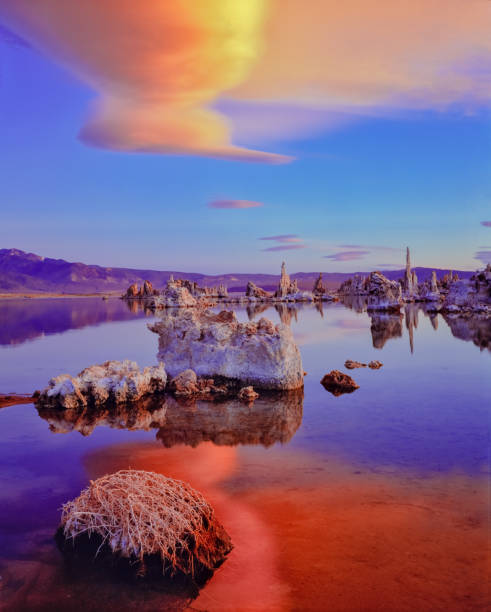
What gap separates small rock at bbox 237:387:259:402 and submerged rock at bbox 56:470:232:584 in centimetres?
816

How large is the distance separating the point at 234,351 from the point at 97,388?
15.2 feet

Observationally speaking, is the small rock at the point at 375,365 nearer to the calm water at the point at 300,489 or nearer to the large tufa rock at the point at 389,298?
the calm water at the point at 300,489

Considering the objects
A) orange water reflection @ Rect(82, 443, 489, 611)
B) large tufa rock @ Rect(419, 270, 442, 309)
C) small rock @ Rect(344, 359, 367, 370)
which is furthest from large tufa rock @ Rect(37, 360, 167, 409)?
large tufa rock @ Rect(419, 270, 442, 309)

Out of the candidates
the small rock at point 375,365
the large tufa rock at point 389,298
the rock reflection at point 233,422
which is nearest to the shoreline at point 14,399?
the rock reflection at point 233,422

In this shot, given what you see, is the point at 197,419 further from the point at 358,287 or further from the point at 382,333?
the point at 358,287

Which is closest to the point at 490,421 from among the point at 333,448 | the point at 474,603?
the point at 333,448

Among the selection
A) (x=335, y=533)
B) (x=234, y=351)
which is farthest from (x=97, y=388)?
(x=335, y=533)

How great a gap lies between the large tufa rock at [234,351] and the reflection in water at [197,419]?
A: 1.10m

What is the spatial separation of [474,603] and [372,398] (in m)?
10.2

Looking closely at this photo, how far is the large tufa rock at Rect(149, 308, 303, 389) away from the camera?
1619 cm

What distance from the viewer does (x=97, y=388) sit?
14.4m

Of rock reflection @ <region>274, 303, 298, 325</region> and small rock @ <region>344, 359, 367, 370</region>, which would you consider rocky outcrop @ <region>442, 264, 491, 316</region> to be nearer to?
rock reflection @ <region>274, 303, 298, 325</region>

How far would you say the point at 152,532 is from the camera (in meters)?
5.94

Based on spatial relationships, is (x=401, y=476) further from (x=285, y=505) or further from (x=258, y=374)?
(x=258, y=374)
